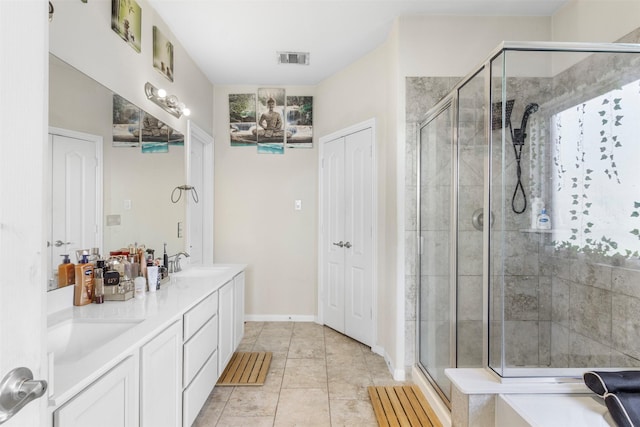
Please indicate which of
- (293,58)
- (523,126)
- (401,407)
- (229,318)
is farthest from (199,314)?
(293,58)

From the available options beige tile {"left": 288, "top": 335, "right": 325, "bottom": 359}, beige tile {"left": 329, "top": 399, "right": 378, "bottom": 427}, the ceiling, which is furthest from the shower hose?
beige tile {"left": 288, "top": 335, "right": 325, "bottom": 359}

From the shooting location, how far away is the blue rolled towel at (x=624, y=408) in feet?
4.17

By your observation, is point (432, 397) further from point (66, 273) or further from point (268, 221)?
point (268, 221)

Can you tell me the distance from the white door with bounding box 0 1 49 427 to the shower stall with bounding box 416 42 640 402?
5.51ft

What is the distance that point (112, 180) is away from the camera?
1.97 metres

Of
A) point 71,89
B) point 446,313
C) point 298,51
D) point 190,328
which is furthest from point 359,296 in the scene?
point 71,89

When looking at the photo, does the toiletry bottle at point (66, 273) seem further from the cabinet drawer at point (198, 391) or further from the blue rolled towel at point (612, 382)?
the blue rolled towel at point (612, 382)

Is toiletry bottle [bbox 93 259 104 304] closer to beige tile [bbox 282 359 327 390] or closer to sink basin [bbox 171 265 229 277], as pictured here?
sink basin [bbox 171 265 229 277]

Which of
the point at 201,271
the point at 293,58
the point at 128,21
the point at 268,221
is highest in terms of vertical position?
the point at 293,58

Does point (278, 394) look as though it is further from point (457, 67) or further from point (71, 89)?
point (457, 67)

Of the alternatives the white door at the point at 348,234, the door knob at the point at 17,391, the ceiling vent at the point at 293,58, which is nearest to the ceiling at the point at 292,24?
the ceiling vent at the point at 293,58

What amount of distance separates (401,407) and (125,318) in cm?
177

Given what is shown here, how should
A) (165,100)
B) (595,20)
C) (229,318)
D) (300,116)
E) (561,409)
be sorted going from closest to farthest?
(561,409) < (595,20) < (165,100) < (229,318) < (300,116)

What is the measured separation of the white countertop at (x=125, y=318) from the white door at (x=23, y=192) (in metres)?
0.31
